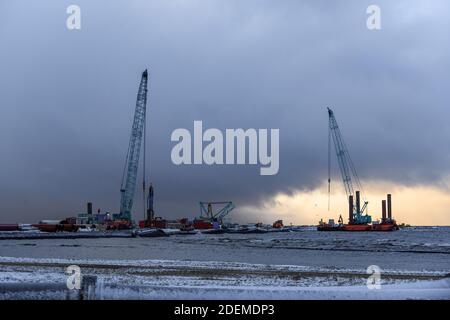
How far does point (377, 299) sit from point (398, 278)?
15897 mm

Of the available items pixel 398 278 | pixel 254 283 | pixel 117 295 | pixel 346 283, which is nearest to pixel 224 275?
pixel 254 283

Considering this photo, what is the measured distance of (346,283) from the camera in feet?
81.9

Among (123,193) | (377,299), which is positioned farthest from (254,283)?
(123,193)

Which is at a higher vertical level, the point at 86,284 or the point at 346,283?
the point at 86,284

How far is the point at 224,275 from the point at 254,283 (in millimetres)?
4259

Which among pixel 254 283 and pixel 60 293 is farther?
pixel 254 283

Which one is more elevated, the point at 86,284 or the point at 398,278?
the point at 86,284

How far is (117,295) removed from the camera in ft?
42.7
